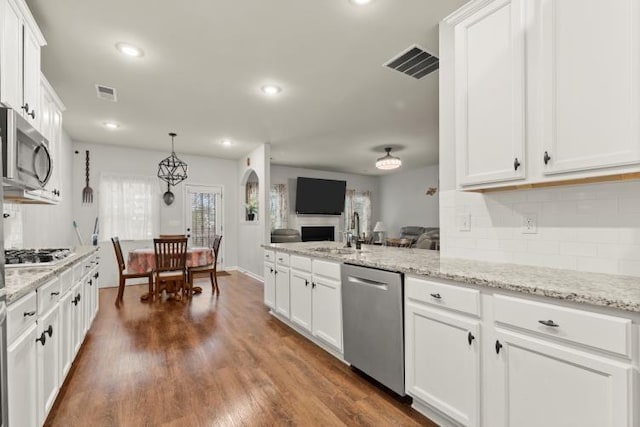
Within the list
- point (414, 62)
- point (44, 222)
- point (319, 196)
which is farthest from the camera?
point (319, 196)

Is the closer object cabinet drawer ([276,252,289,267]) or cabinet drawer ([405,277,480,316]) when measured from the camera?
cabinet drawer ([405,277,480,316])

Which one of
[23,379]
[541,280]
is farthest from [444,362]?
[23,379]

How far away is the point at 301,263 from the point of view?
294 cm

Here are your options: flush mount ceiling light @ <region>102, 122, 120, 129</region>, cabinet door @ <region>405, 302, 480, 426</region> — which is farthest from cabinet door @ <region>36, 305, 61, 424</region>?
flush mount ceiling light @ <region>102, 122, 120, 129</region>

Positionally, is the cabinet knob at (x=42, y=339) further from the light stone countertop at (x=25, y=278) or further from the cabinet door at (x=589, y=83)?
the cabinet door at (x=589, y=83)

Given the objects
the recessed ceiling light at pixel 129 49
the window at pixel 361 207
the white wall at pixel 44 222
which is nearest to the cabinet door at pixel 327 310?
the recessed ceiling light at pixel 129 49

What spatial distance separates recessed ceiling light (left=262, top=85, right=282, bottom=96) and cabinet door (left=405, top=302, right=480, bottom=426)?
2642 mm

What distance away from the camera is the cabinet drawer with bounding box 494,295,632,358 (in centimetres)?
103

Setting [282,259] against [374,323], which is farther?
[282,259]

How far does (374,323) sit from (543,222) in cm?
118

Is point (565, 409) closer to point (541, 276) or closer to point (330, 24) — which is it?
point (541, 276)

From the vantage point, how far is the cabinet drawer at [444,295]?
1.47 metres

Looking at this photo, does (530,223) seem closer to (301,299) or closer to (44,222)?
(301,299)

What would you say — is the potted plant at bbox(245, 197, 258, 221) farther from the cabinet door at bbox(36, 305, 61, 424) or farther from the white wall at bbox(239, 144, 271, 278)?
the cabinet door at bbox(36, 305, 61, 424)
